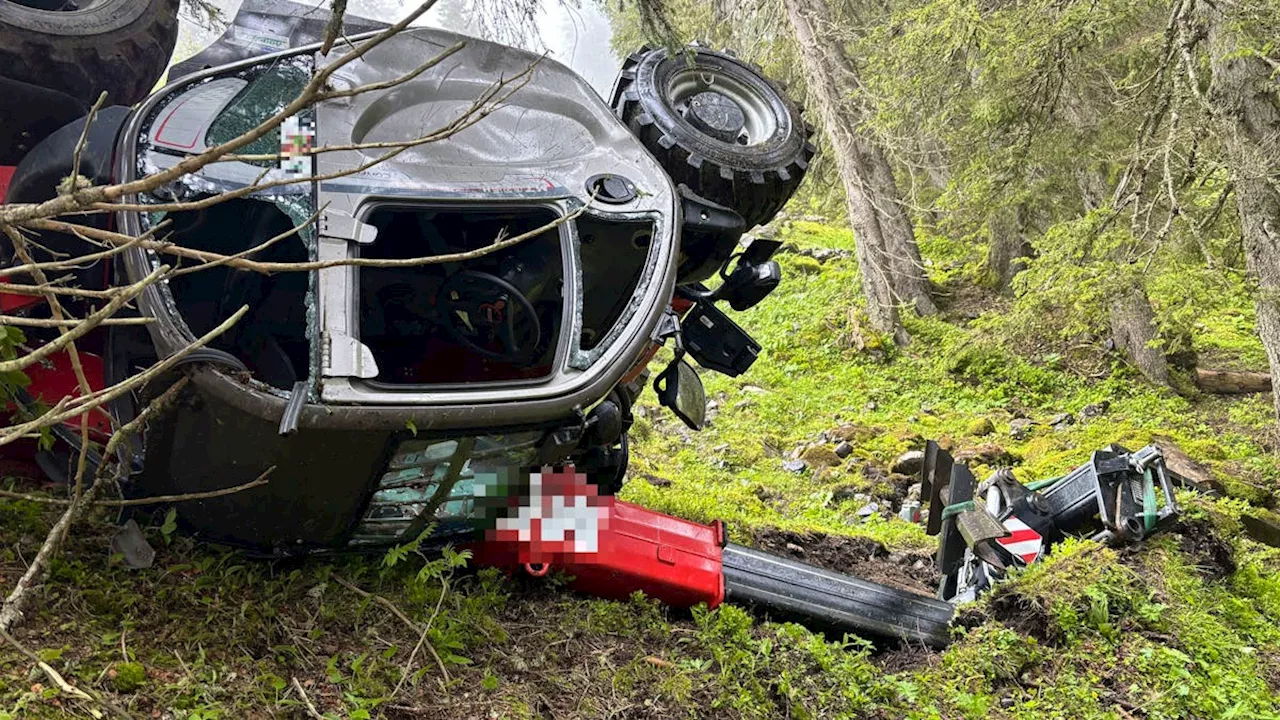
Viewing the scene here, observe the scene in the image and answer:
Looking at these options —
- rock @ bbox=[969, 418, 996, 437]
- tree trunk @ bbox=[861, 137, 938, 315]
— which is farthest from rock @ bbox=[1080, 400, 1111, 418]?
tree trunk @ bbox=[861, 137, 938, 315]

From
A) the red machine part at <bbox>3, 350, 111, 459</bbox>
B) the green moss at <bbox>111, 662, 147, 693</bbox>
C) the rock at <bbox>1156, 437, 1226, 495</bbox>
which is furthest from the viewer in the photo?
the rock at <bbox>1156, 437, 1226, 495</bbox>

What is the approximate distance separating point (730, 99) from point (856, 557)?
2.78 metres

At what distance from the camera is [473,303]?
11.6 feet

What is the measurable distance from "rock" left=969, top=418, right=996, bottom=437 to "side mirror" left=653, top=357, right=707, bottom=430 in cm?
459

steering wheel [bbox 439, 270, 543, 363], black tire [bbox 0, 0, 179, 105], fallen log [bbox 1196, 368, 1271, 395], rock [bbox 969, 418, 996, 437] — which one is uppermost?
black tire [bbox 0, 0, 179, 105]

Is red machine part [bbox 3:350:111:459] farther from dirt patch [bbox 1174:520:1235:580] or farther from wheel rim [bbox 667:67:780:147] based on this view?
dirt patch [bbox 1174:520:1235:580]

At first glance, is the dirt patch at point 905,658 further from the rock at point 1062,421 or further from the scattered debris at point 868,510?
the rock at point 1062,421

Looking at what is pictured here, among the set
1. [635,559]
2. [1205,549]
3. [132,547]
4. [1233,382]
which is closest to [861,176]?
[1233,382]

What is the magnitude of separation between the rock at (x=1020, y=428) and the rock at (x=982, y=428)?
174 mm

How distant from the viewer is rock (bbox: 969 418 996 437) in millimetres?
8227

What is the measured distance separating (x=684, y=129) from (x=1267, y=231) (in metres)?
3.95

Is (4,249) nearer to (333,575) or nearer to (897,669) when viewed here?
(333,575)

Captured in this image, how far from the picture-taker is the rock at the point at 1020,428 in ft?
26.7

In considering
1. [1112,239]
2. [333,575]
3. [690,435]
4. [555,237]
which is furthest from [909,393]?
[333,575]
